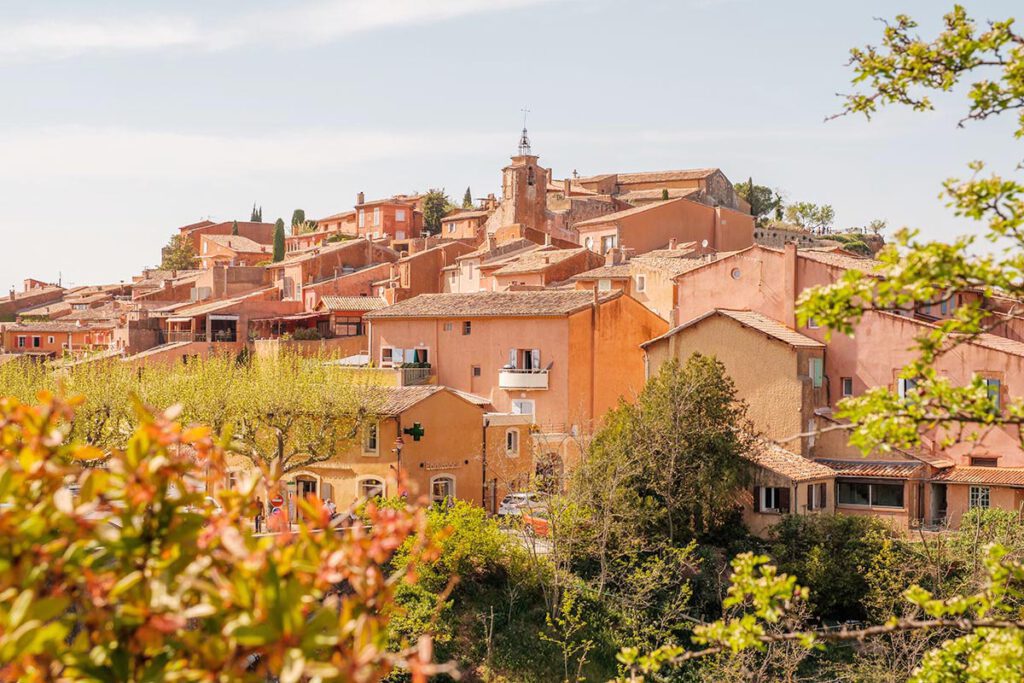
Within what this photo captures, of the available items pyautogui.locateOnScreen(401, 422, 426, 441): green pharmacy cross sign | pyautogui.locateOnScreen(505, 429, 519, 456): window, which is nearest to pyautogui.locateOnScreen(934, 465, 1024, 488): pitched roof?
pyautogui.locateOnScreen(505, 429, 519, 456): window

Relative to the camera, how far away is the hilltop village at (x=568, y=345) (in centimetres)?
3166

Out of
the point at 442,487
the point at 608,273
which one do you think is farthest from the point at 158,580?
the point at 608,273

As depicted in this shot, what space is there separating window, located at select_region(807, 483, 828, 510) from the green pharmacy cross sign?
36.5 feet

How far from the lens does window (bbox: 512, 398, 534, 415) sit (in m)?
39.1

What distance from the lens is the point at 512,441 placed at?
37.4 metres

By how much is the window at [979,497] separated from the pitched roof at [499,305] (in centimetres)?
1378

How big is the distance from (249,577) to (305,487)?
32.4 metres

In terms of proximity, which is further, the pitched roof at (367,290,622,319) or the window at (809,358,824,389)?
the pitched roof at (367,290,622,319)

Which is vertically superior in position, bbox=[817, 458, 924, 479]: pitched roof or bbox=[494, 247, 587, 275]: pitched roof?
→ bbox=[494, 247, 587, 275]: pitched roof

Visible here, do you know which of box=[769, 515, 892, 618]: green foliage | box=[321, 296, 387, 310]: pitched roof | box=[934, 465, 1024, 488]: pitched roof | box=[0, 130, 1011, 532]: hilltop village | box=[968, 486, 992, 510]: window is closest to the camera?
box=[769, 515, 892, 618]: green foliage

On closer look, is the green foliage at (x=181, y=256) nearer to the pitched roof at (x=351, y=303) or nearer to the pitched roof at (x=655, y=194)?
the pitched roof at (x=655, y=194)

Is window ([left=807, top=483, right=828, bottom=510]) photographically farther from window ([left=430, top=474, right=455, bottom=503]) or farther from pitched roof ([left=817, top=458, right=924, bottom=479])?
window ([left=430, top=474, right=455, bottom=503])

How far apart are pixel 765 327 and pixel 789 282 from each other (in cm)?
237

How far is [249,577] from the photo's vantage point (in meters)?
3.62
